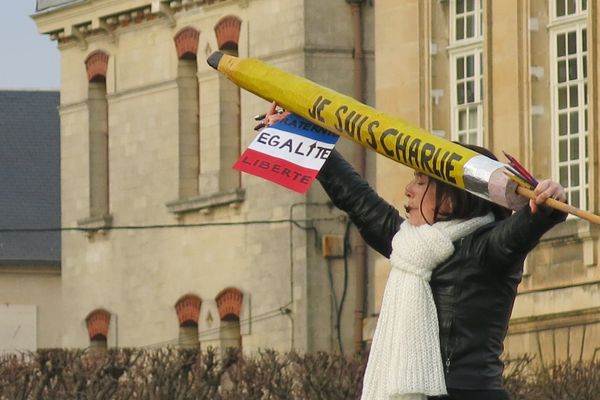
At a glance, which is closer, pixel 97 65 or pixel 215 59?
pixel 215 59

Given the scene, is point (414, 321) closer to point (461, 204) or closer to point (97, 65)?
point (461, 204)

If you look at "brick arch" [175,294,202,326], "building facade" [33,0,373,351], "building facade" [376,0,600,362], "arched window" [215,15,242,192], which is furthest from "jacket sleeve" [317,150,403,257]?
"brick arch" [175,294,202,326]

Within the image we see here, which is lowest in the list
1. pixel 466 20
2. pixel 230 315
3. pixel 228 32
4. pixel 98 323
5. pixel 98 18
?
pixel 230 315

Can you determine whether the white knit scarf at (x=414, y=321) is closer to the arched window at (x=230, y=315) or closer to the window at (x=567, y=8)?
the window at (x=567, y=8)

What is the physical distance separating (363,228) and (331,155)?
1.34 ft

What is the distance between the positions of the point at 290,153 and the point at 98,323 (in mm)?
34299

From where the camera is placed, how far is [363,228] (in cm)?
1054

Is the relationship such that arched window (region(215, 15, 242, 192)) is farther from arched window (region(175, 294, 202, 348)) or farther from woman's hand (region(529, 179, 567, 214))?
woman's hand (region(529, 179, 567, 214))

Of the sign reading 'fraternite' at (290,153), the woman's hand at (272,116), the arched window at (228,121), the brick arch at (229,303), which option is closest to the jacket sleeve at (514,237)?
the sign reading 'fraternite' at (290,153)

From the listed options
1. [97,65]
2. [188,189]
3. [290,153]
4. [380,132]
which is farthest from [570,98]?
[380,132]

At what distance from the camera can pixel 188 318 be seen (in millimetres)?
42094

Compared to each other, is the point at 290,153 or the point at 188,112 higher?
the point at 188,112

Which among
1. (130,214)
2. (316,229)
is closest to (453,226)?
(316,229)

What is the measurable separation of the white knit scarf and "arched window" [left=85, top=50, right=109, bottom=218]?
114ft
